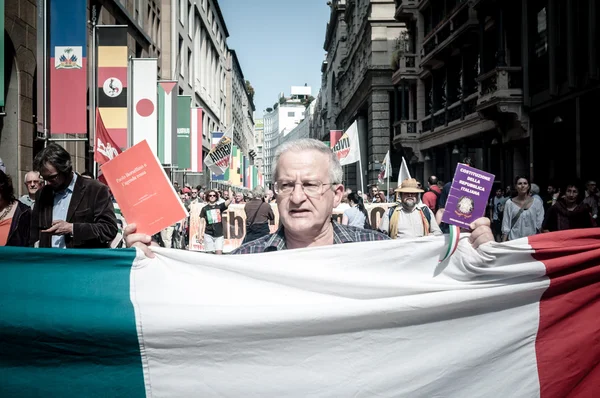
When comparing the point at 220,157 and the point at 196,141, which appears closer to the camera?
the point at 220,157

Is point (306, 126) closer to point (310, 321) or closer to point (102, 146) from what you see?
point (102, 146)

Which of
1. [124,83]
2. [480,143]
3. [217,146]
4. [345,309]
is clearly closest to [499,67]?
[480,143]

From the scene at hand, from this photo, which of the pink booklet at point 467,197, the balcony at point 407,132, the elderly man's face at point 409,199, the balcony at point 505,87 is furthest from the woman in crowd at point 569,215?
the balcony at point 407,132

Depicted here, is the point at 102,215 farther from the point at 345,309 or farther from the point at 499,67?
the point at 499,67

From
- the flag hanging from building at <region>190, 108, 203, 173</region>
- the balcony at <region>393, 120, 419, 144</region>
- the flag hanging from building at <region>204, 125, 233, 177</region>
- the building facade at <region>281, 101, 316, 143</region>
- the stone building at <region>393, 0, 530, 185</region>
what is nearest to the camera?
the stone building at <region>393, 0, 530, 185</region>

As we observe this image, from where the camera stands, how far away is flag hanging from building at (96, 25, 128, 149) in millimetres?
13680

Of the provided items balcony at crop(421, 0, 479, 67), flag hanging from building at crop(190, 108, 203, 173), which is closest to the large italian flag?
flag hanging from building at crop(190, 108, 203, 173)

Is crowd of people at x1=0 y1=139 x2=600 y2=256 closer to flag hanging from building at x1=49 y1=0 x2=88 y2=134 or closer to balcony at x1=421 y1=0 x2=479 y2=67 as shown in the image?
flag hanging from building at x1=49 y1=0 x2=88 y2=134

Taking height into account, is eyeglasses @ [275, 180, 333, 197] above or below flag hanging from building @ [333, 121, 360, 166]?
below

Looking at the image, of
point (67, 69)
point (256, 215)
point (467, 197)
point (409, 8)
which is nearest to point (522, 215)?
point (256, 215)

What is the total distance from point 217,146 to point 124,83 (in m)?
7.15

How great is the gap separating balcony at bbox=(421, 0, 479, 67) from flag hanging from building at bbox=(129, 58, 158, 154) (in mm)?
13956

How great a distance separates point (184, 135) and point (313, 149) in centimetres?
1995

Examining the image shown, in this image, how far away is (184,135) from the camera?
2220 cm
